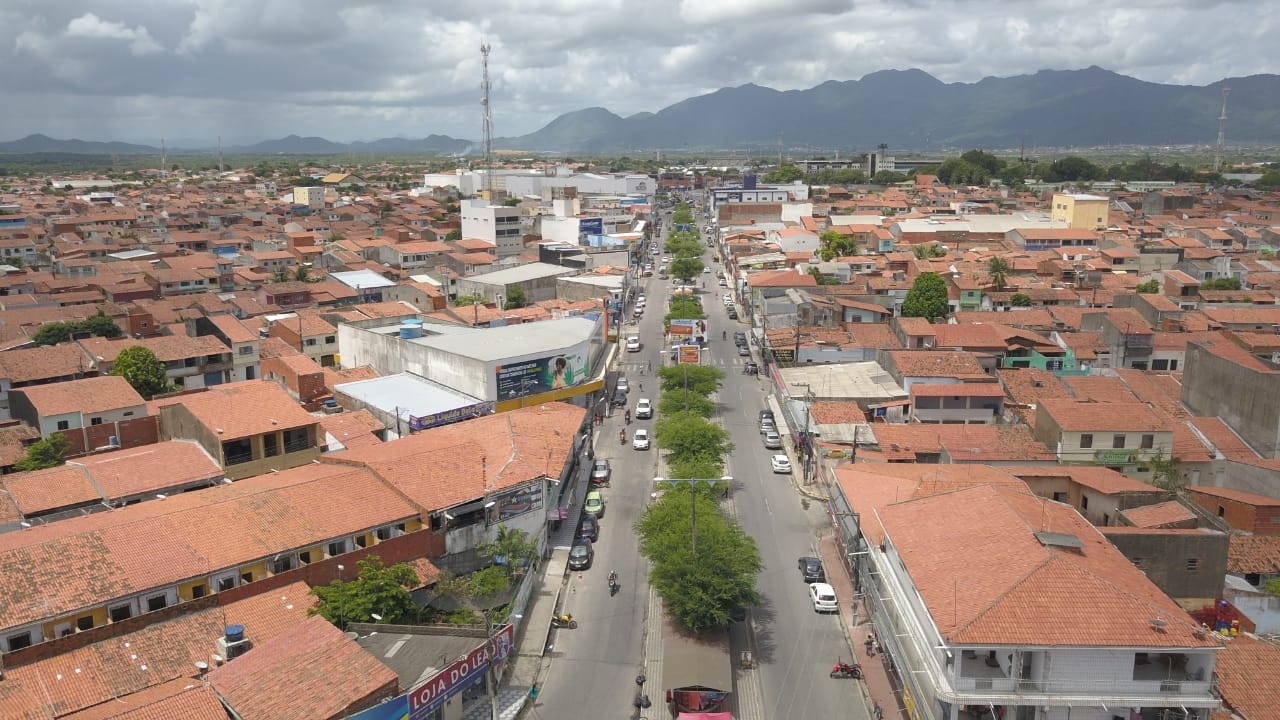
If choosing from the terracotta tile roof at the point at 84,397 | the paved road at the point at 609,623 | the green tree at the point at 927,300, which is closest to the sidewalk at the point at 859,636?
the paved road at the point at 609,623

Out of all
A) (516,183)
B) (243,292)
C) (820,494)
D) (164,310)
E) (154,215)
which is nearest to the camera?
(820,494)

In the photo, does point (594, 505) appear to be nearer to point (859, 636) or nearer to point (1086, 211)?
point (859, 636)

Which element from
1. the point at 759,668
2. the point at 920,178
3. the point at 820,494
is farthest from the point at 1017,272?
the point at 920,178

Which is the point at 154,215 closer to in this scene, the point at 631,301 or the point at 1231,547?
the point at 631,301

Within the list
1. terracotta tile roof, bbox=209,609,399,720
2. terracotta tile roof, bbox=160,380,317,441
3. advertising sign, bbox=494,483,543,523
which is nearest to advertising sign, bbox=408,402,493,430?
terracotta tile roof, bbox=160,380,317,441

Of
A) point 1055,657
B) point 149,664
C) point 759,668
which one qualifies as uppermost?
point 1055,657

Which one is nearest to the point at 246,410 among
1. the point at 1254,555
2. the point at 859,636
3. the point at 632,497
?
the point at 632,497

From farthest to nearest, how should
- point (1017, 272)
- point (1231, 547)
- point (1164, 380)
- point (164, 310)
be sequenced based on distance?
point (1017, 272) < point (164, 310) < point (1164, 380) < point (1231, 547)

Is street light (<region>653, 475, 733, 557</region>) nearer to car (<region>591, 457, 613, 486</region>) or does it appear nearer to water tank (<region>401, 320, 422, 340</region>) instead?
car (<region>591, 457, 613, 486</region>)
